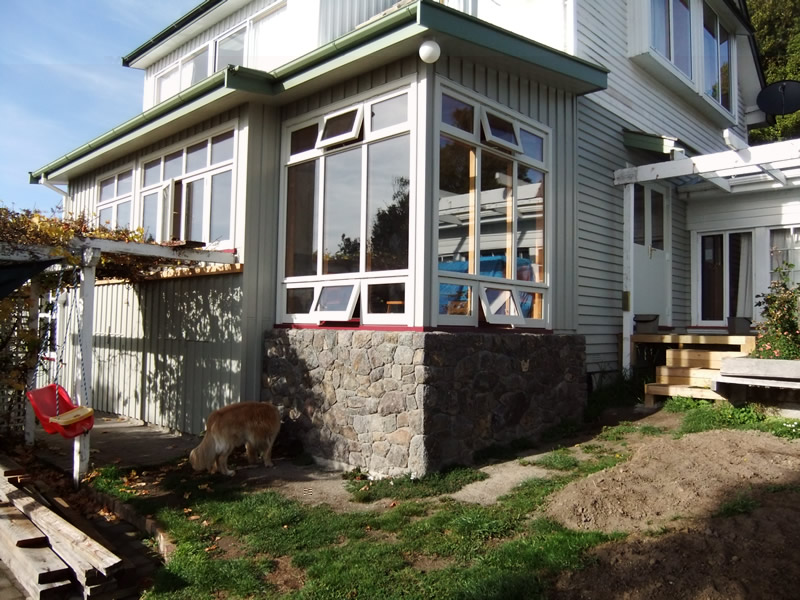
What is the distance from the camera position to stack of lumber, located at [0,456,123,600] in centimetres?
379

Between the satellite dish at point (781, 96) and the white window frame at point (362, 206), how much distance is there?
10561 mm

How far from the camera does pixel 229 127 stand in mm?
7824

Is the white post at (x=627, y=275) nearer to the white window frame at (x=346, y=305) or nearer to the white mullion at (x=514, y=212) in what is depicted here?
the white mullion at (x=514, y=212)

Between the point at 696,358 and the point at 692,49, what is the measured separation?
21.4ft

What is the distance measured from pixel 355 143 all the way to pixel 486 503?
4008mm

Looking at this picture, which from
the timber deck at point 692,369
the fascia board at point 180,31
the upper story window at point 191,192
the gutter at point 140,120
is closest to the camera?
the gutter at point 140,120

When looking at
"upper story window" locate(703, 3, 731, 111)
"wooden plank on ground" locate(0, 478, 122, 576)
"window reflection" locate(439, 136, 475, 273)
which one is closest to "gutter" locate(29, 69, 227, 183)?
"window reflection" locate(439, 136, 475, 273)

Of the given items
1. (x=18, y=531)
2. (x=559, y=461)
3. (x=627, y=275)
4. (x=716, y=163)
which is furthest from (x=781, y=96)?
(x=18, y=531)

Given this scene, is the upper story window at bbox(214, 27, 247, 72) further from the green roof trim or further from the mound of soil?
the mound of soil

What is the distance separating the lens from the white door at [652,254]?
949 cm

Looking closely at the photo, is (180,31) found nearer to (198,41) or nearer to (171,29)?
(171,29)

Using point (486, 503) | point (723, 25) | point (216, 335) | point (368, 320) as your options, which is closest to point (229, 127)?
point (216, 335)

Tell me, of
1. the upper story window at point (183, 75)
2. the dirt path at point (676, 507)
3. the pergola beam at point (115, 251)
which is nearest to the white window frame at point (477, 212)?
the dirt path at point (676, 507)

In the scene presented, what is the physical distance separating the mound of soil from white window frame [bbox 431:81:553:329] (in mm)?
2074
